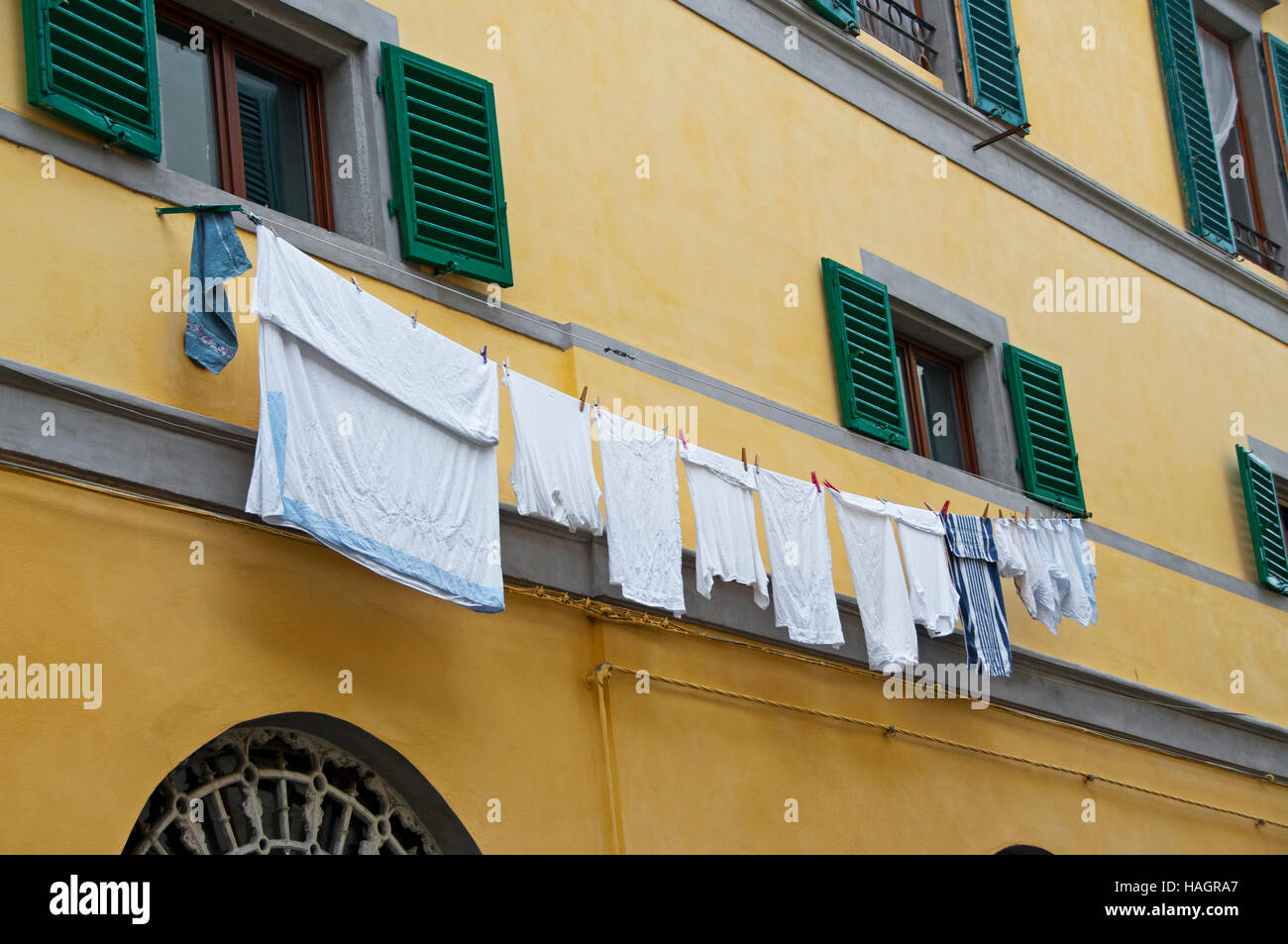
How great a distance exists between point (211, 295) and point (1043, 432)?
6.46 metres

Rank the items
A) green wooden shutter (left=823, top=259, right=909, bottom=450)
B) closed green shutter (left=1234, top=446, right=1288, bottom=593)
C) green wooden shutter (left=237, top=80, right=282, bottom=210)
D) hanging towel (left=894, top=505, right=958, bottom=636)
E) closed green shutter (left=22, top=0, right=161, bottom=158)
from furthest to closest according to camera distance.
→ closed green shutter (left=1234, top=446, right=1288, bottom=593) < green wooden shutter (left=823, top=259, right=909, bottom=450) < hanging towel (left=894, top=505, right=958, bottom=636) < green wooden shutter (left=237, top=80, right=282, bottom=210) < closed green shutter (left=22, top=0, right=161, bottom=158)

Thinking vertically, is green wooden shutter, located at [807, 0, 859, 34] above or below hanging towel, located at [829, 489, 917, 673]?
above

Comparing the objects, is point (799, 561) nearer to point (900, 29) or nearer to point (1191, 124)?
point (900, 29)

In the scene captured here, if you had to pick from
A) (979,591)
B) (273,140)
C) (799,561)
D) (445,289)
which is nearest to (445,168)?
(445,289)

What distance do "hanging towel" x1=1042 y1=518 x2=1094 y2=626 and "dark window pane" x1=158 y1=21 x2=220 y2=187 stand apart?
205 inches

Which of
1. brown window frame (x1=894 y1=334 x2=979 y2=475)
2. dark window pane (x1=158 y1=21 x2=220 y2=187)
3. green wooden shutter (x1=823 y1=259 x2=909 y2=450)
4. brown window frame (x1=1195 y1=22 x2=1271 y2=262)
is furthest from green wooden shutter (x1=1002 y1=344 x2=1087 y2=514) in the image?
dark window pane (x1=158 y1=21 x2=220 y2=187)

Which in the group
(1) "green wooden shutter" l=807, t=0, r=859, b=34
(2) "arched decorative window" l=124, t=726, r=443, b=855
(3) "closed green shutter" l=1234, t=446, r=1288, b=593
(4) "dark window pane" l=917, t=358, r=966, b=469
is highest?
(1) "green wooden shutter" l=807, t=0, r=859, b=34

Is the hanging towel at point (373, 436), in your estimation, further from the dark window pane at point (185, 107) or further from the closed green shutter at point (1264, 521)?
the closed green shutter at point (1264, 521)

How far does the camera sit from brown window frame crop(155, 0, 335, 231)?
293 inches

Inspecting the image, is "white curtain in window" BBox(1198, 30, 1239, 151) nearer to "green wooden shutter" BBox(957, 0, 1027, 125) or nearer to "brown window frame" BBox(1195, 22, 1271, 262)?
"brown window frame" BBox(1195, 22, 1271, 262)

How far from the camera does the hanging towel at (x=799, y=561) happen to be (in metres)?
8.12

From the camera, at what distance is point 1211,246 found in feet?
45.6

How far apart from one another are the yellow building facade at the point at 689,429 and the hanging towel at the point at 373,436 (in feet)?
1.31
